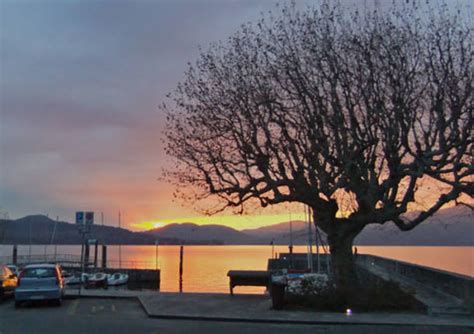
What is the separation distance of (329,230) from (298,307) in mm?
3977

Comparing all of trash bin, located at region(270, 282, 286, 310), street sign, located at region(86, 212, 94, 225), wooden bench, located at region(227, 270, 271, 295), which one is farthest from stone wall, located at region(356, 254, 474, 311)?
street sign, located at region(86, 212, 94, 225)

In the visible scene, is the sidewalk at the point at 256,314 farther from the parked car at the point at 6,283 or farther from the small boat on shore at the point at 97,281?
the small boat on shore at the point at 97,281

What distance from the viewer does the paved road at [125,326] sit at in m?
13.5

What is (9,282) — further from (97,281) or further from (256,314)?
(97,281)

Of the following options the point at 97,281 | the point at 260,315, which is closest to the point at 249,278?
the point at 260,315

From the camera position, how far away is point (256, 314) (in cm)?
1603

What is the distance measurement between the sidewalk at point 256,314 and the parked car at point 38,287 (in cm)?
294

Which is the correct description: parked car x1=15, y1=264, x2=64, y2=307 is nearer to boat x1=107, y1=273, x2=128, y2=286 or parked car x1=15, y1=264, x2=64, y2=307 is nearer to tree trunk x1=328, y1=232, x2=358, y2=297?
tree trunk x1=328, y1=232, x2=358, y2=297

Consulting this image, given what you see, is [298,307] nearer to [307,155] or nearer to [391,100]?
[307,155]

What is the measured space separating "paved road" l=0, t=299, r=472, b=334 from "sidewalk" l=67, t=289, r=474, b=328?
0.45 m

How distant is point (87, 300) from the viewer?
66.4 feet

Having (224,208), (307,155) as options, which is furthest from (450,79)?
(224,208)

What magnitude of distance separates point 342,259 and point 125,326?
8881 millimetres

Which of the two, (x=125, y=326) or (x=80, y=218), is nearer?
(x=125, y=326)
